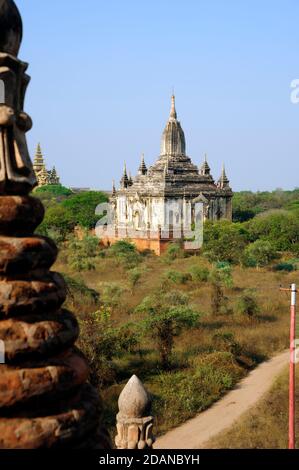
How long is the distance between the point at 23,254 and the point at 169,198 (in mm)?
34165

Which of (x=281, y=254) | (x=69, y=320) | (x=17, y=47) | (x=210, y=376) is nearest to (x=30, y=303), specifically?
(x=69, y=320)

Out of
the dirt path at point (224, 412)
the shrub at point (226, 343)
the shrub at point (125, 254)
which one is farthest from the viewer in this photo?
the shrub at point (125, 254)

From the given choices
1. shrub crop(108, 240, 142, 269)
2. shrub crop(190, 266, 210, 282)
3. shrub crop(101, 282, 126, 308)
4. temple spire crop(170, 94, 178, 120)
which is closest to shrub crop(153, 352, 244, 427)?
shrub crop(101, 282, 126, 308)

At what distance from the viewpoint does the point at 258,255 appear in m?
32.0

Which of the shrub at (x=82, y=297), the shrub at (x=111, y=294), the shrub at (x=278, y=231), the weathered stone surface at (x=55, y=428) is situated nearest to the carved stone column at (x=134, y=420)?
the weathered stone surface at (x=55, y=428)

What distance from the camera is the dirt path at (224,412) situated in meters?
10.9

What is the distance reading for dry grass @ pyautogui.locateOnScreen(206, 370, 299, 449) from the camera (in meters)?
10.7

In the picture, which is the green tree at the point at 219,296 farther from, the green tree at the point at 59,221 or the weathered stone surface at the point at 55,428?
the green tree at the point at 59,221

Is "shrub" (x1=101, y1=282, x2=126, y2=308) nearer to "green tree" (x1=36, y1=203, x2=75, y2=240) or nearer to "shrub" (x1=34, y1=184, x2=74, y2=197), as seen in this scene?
"green tree" (x1=36, y1=203, x2=75, y2=240)

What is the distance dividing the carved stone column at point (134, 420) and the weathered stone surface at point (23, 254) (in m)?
3.75

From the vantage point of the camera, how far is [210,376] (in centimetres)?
1394

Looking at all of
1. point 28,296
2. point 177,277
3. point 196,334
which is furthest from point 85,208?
point 28,296

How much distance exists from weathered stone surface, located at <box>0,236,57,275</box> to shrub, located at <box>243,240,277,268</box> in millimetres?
28459

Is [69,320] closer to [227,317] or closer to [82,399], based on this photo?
[82,399]
